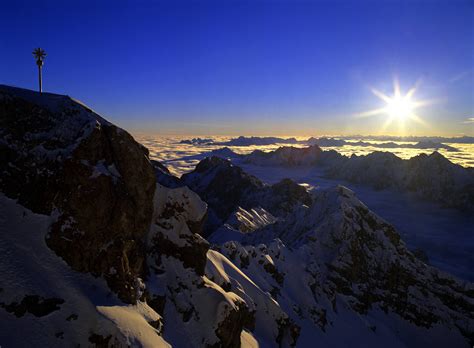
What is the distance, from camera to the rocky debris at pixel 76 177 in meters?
19.7

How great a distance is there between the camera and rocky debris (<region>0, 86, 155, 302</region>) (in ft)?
64.7

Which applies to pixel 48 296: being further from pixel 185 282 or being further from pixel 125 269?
pixel 185 282

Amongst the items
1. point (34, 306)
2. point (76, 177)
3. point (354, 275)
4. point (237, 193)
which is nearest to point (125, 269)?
point (34, 306)

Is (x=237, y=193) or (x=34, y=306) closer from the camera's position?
(x=34, y=306)

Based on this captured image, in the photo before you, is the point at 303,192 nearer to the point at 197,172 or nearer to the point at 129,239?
the point at 197,172

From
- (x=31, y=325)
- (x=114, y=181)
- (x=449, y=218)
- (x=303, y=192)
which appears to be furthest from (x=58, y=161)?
(x=449, y=218)

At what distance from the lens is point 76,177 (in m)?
20.8

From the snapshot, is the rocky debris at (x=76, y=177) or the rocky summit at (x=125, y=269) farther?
the rocky debris at (x=76, y=177)

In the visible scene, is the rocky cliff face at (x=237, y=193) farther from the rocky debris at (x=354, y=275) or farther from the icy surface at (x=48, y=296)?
the icy surface at (x=48, y=296)

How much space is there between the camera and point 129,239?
23.6 metres

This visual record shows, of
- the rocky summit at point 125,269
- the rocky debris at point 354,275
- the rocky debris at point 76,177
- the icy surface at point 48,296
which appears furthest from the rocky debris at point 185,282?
the rocky debris at point 354,275

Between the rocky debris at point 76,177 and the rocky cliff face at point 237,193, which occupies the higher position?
the rocky debris at point 76,177

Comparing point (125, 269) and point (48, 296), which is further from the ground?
point (48, 296)

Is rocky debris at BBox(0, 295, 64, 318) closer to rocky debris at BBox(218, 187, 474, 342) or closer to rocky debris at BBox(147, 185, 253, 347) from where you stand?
rocky debris at BBox(147, 185, 253, 347)
